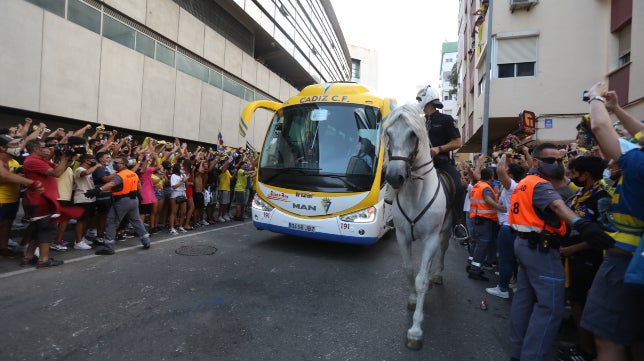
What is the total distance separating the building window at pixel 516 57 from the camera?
13922mm

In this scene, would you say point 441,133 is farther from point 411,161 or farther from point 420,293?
point 420,293

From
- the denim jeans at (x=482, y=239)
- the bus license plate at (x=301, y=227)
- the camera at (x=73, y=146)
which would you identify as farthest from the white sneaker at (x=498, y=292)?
the camera at (x=73, y=146)

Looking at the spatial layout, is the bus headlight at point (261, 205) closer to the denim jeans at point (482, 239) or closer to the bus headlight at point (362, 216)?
the bus headlight at point (362, 216)

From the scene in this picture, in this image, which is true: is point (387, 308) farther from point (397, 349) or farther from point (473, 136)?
point (473, 136)

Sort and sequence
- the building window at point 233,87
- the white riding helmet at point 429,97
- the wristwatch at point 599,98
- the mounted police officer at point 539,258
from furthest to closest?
1. the building window at point 233,87
2. the white riding helmet at point 429,97
3. the mounted police officer at point 539,258
4. the wristwatch at point 599,98

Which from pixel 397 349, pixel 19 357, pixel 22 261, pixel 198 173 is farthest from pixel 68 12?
pixel 397 349

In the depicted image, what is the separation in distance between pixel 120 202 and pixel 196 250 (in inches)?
63.2

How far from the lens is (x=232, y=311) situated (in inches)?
142

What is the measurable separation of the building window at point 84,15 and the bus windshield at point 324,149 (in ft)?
28.1

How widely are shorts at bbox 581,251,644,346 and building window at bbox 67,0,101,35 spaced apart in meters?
13.6

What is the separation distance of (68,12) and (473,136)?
19.0 meters

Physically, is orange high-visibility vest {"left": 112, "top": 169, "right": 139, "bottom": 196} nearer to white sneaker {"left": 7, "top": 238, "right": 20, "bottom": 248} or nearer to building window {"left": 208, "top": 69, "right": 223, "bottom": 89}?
white sneaker {"left": 7, "top": 238, "right": 20, "bottom": 248}

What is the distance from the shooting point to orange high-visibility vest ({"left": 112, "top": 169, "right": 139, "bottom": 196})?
5898mm

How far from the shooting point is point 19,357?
2.61 m
